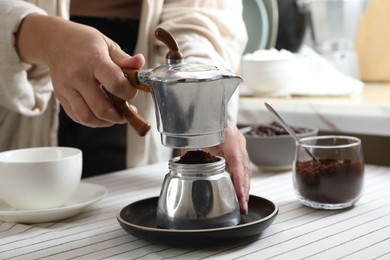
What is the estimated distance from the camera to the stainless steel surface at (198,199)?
27.3 inches

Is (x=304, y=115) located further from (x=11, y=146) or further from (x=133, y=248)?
(x=133, y=248)

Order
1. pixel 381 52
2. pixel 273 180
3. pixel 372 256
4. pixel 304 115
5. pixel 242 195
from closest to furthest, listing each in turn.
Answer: pixel 372 256 < pixel 242 195 < pixel 273 180 < pixel 304 115 < pixel 381 52

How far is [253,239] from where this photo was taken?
2.33 feet

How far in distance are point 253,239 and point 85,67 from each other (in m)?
0.27

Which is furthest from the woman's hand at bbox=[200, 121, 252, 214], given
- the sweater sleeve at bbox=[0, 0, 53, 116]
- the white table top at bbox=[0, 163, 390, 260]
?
the sweater sleeve at bbox=[0, 0, 53, 116]

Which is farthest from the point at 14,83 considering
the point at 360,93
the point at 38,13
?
the point at 360,93

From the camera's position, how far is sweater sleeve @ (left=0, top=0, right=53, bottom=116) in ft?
2.92

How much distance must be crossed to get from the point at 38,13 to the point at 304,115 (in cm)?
63

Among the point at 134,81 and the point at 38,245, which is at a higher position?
the point at 134,81

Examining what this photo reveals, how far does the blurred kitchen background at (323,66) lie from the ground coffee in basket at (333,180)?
39cm

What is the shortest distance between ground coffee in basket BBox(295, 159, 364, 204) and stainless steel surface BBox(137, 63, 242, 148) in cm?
19

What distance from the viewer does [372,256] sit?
0.65m

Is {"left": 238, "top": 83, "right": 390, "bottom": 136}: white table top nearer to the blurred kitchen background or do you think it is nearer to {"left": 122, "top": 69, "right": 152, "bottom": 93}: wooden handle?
the blurred kitchen background

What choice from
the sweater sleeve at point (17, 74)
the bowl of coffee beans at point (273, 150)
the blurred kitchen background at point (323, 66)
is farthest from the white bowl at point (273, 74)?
the sweater sleeve at point (17, 74)
